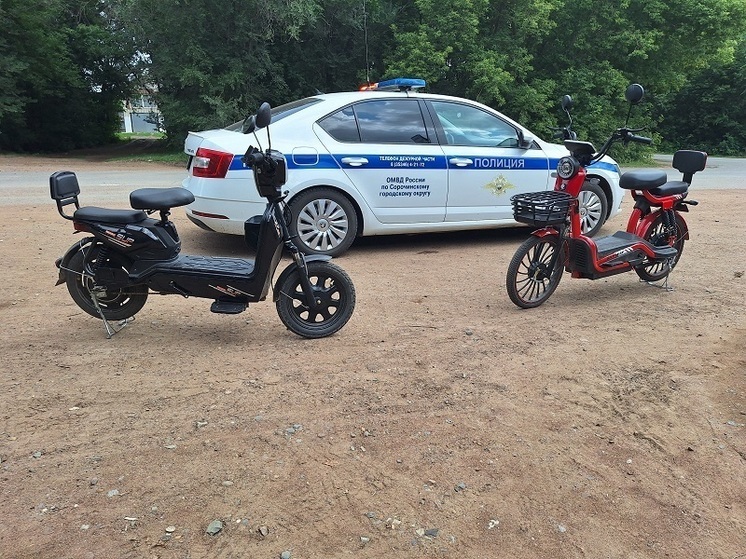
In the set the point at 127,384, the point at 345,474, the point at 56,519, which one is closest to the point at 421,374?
the point at 345,474

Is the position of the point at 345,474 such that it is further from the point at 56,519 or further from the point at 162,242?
the point at 162,242

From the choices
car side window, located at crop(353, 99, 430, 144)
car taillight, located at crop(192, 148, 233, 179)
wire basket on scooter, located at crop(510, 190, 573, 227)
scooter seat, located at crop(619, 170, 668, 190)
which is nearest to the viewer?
wire basket on scooter, located at crop(510, 190, 573, 227)

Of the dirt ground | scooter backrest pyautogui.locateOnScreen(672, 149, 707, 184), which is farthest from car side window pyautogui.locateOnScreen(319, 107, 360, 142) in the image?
scooter backrest pyautogui.locateOnScreen(672, 149, 707, 184)

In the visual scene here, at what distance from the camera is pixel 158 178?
15539 millimetres

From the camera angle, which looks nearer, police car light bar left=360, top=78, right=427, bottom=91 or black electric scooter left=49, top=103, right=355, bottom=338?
black electric scooter left=49, top=103, right=355, bottom=338

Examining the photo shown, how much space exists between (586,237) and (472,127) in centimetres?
248

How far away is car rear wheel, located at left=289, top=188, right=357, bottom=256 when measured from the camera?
21.7ft

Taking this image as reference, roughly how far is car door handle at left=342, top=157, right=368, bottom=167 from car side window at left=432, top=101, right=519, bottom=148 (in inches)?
41.7

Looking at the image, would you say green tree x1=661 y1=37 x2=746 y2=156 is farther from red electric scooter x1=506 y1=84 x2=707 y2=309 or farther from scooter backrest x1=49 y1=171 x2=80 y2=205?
scooter backrest x1=49 y1=171 x2=80 y2=205

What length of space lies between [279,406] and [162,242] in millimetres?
1616

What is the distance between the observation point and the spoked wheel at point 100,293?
14.7 ft

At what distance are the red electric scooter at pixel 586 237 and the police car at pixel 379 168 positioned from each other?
62.3 inches

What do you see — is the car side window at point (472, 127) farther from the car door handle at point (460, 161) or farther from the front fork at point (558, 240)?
the front fork at point (558, 240)

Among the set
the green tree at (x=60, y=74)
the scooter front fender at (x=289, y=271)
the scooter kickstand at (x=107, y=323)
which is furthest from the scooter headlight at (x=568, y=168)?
the green tree at (x=60, y=74)
